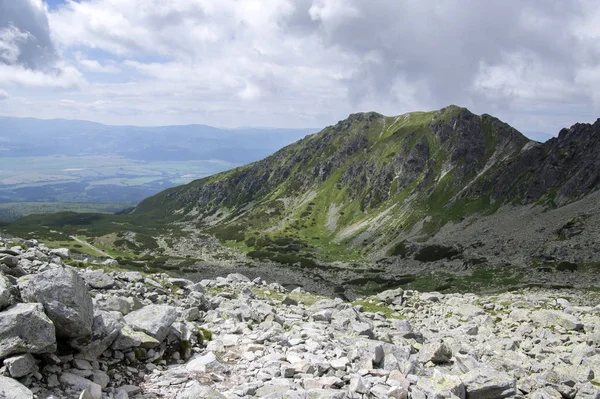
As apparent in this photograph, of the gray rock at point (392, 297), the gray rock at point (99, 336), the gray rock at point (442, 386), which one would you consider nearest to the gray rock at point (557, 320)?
the gray rock at point (392, 297)

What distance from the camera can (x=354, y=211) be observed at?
17188 centimetres

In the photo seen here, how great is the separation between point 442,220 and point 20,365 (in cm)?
12887

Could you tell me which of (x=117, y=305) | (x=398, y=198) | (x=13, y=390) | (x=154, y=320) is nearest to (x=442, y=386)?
(x=154, y=320)

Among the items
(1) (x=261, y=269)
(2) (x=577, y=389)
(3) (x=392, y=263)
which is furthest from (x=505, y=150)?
(2) (x=577, y=389)

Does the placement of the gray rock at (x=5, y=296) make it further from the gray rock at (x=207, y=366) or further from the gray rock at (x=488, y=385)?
the gray rock at (x=488, y=385)

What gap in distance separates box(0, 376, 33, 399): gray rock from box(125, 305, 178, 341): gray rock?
5.18 m

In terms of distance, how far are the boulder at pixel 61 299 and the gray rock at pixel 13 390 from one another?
2.49 metres

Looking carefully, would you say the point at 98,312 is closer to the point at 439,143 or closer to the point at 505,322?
the point at 505,322

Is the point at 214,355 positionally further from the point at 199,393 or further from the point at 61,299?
the point at 61,299

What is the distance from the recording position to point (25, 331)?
33.6ft

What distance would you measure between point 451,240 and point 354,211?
220 ft

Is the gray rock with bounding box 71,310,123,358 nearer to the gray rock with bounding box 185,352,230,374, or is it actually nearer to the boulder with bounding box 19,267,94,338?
the boulder with bounding box 19,267,94,338

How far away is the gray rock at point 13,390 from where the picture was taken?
8705mm

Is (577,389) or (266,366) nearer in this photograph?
(266,366)
